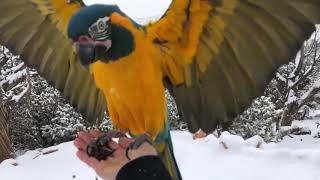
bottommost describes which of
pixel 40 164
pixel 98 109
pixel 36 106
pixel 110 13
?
pixel 36 106

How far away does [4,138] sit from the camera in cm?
411

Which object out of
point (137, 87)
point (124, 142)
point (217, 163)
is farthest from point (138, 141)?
point (217, 163)

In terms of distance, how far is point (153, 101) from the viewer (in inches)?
43.4

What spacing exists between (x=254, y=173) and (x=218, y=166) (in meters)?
0.22

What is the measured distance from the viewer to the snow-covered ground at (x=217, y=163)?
2902mm

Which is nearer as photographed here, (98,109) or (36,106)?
(98,109)

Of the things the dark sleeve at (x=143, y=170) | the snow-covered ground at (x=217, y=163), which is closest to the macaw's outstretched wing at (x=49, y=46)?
the dark sleeve at (x=143, y=170)

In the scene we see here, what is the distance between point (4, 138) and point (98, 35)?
338 centimetres

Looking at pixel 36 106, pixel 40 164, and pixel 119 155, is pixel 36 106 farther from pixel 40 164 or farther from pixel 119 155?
pixel 119 155

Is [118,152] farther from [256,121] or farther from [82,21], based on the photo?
[256,121]

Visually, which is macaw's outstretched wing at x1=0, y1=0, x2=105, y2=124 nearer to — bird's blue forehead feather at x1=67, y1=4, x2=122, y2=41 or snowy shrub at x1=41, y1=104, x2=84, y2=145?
bird's blue forehead feather at x1=67, y1=4, x2=122, y2=41

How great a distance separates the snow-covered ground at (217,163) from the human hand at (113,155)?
1.90 m

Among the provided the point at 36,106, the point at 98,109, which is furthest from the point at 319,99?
the point at 98,109

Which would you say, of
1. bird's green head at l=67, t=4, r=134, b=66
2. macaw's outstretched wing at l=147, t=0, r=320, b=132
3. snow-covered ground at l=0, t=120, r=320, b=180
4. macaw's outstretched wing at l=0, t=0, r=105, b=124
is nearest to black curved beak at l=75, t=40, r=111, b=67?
bird's green head at l=67, t=4, r=134, b=66
